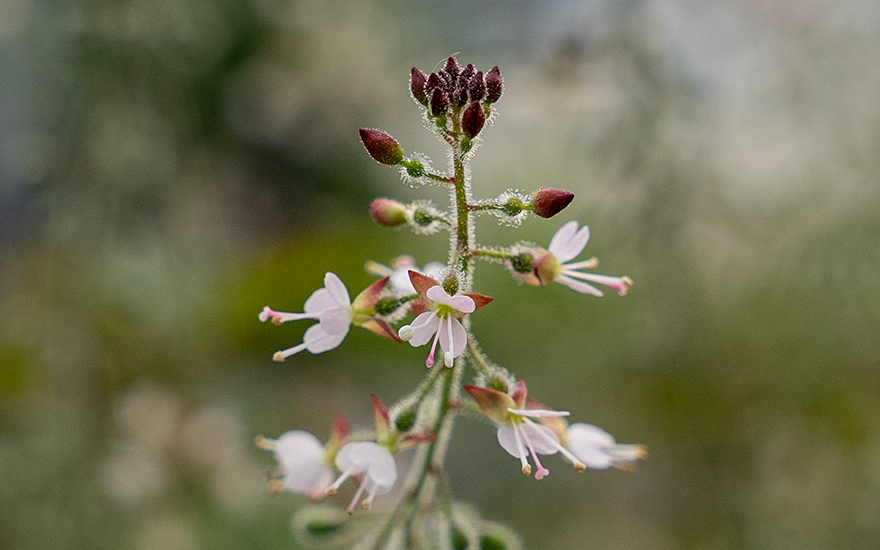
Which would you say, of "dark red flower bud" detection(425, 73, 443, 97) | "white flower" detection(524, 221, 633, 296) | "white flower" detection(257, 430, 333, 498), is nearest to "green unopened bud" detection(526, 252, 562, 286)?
"white flower" detection(524, 221, 633, 296)

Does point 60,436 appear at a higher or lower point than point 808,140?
lower

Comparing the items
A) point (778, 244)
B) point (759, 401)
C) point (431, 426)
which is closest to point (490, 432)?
point (759, 401)

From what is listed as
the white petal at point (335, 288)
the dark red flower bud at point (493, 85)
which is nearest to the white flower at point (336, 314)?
the white petal at point (335, 288)

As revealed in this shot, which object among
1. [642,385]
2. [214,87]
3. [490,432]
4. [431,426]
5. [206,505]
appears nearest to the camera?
[431,426]

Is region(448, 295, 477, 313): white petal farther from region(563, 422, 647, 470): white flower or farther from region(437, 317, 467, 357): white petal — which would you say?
region(563, 422, 647, 470): white flower

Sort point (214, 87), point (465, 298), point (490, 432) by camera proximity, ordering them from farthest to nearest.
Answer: point (214, 87) < point (490, 432) < point (465, 298)

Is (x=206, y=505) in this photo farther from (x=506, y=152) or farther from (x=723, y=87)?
(x=723, y=87)

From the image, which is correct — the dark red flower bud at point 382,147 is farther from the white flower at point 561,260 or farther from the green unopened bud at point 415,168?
the white flower at point 561,260
